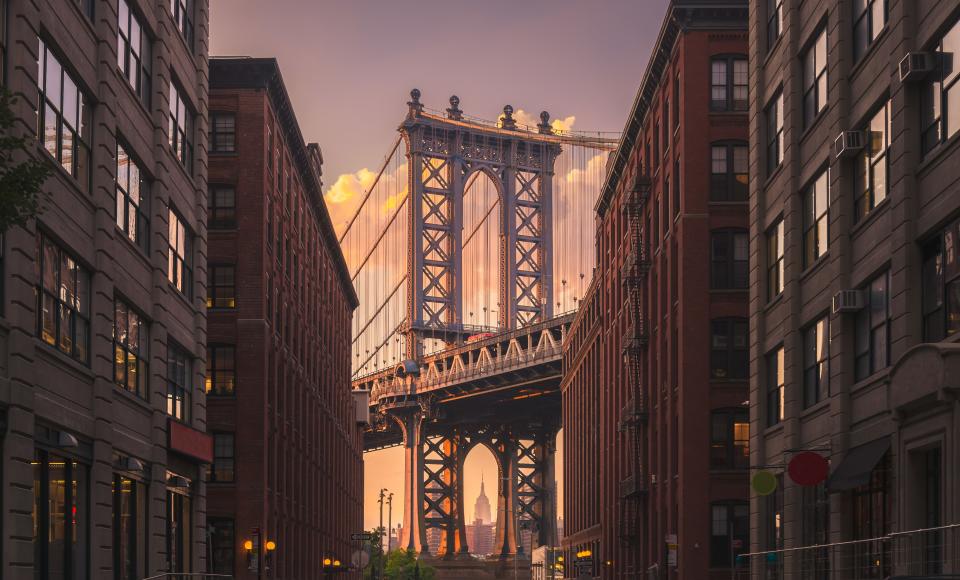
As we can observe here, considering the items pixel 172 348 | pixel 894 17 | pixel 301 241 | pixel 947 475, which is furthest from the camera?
pixel 301 241

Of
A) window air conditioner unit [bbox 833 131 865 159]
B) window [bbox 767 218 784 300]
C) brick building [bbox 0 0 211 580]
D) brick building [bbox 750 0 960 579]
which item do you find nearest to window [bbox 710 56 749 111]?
brick building [bbox 750 0 960 579]

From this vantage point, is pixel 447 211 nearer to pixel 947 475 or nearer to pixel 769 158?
pixel 769 158

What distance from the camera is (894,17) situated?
2805 centimetres

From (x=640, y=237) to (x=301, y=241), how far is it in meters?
19.9

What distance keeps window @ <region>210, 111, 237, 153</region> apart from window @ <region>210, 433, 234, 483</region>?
38.7ft

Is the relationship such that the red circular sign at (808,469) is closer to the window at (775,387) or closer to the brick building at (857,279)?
the brick building at (857,279)

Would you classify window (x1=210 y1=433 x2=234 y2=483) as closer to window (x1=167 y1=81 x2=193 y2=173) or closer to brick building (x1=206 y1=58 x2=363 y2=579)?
brick building (x1=206 y1=58 x2=363 y2=579)

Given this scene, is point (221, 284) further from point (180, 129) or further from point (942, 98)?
point (942, 98)

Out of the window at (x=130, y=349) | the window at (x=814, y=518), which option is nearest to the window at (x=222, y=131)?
the window at (x=130, y=349)

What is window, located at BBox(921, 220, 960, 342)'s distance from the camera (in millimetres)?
25016

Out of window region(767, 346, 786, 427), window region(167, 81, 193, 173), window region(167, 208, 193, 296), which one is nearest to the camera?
window region(767, 346, 786, 427)

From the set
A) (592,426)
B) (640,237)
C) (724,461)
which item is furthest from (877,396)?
(592,426)

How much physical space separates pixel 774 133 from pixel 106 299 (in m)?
17.3


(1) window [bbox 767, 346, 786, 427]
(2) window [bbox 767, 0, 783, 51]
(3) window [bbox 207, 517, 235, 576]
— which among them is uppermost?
(2) window [bbox 767, 0, 783, 51]
